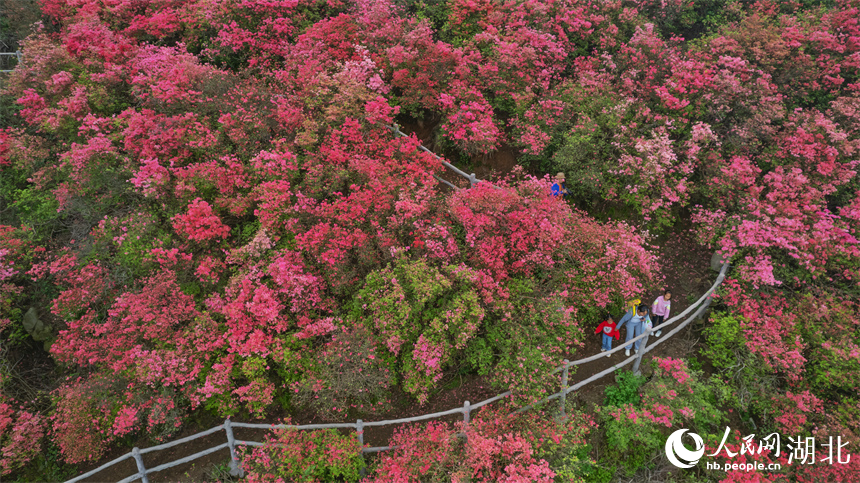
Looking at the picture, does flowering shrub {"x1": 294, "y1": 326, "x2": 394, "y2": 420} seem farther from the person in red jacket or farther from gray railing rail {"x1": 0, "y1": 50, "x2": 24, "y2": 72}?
gray railing rail {"x1": 0, "y1": 50, "x2": 24, "y2": 72}

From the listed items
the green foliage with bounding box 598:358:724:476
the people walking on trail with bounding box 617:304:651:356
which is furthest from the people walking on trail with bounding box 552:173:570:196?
the green foliage with bounding box 598:358:724:476

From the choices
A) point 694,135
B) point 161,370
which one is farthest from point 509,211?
point 161,370

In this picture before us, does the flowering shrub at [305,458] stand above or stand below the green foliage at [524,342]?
below

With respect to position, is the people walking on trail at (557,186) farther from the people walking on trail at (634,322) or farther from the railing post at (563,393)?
the railing post at (563,393)

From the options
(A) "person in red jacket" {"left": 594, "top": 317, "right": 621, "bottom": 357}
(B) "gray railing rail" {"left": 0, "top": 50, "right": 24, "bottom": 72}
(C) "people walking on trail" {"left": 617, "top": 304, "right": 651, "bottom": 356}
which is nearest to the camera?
(C) "people walking on trail" {"left": 617, "top": 304, "right": 651, "bottom": 356}

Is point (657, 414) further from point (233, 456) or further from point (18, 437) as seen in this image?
point (18, 437)

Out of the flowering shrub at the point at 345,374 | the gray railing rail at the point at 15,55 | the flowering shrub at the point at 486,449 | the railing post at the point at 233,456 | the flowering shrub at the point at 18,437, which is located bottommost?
the flowering shrub at the point at 18,437

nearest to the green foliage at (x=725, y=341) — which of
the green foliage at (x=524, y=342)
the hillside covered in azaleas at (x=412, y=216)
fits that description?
the hillside covered in azaleas at (x=412, y=216)

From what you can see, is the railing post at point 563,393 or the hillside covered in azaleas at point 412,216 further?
the hillside covered in azaleas at point 412,216

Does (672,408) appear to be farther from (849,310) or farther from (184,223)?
(184,223)
